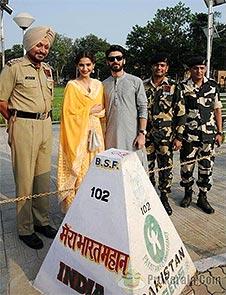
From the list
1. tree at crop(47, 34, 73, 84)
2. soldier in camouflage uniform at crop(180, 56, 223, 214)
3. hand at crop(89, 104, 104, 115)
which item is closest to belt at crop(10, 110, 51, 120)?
hand at crop(89, 104, 104, 115)

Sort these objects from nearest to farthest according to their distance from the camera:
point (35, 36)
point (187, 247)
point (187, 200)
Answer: point (35, 36)
point (187, 247)
point (187, 200)

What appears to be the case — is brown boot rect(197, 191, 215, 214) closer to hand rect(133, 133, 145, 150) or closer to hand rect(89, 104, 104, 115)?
hand rect(133, 133, 145, 150)

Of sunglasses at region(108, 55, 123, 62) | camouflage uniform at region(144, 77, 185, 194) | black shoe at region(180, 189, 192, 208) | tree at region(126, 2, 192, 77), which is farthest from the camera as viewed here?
tree at region(126, 2, 192, 77)

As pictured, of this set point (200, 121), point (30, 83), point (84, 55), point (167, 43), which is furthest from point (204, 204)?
point (167, 43)

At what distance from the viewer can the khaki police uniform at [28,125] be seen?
121 inches

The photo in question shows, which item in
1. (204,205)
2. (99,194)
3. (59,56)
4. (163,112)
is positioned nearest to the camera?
(99,194)

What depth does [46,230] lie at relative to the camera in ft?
11.5

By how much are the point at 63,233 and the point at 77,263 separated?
0.23m

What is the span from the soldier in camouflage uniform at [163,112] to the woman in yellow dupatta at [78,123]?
0.66 m

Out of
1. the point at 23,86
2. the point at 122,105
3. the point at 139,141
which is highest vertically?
the point at 23,86

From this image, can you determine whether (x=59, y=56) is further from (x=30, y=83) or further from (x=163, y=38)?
(x=30, y=83)

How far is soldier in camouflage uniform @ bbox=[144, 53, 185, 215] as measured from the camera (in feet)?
12.3

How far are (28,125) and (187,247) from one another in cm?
181

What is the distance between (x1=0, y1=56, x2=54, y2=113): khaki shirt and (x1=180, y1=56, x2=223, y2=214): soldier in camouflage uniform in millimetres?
1596
